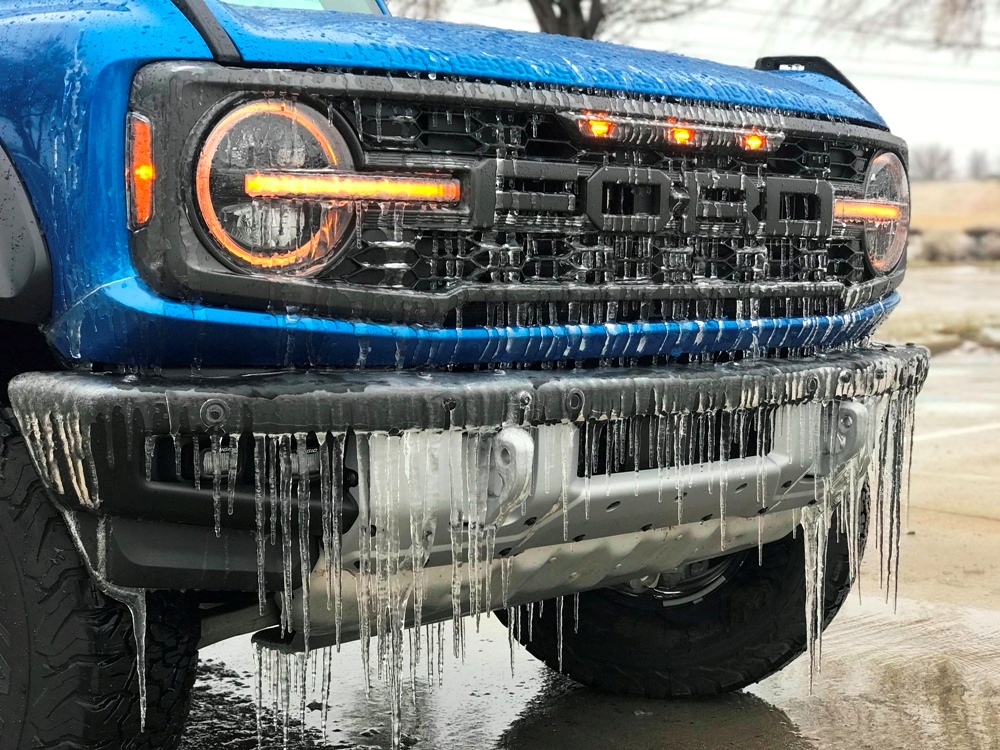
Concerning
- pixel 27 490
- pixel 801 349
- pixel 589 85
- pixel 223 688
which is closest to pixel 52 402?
pixel 27 490

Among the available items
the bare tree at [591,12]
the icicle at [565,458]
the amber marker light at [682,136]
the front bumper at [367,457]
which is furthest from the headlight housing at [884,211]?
the bare tree at [591,12]

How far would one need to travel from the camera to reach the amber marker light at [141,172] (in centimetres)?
218

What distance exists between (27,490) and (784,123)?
169 centimetres

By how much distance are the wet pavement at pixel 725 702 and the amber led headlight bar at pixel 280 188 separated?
155 centimetres

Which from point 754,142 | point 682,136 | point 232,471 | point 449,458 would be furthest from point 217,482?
point 754,142

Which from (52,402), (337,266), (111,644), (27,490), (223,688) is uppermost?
(337,266)

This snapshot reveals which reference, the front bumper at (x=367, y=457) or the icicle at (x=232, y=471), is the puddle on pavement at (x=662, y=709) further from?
the icicle at (x=232, y=471)

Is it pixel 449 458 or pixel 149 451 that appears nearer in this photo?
pixel 149 451

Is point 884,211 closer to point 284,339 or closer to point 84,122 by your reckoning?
point 284,339

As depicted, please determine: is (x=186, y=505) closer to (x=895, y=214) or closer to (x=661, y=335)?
(x=661, y=335)

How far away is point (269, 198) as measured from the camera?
89.2 inches

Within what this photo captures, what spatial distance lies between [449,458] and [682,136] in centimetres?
85

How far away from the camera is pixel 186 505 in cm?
219

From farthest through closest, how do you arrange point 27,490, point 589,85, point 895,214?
point 895,214 → point 589,85 → point 27,490
